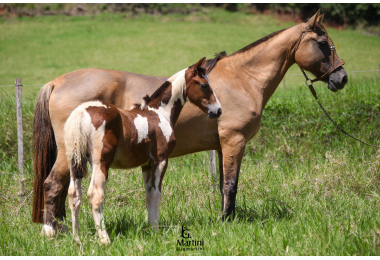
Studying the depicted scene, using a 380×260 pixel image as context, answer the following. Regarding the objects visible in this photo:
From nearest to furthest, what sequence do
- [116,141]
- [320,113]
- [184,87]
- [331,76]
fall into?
[116,141], [184,87], [331,76], [320,113]

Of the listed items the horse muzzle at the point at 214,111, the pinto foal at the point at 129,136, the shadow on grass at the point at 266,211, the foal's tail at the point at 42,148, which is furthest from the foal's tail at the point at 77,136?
the shadow on grass at the point at 266,211

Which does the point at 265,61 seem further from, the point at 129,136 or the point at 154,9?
the point at 154,9

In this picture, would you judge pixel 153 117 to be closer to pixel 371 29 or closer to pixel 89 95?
pixel 89 95

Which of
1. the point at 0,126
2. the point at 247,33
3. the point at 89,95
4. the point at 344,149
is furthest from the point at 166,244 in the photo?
the point at 247,33

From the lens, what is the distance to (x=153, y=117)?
4047mm

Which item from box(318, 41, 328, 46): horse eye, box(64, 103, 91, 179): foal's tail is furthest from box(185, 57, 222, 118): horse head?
box(318, 41, 328, 46): horse eye

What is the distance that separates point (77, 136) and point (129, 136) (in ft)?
1.64

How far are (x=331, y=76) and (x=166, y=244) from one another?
286 centimetres

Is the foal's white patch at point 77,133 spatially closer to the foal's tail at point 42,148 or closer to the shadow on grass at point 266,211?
the foal's tail at point 42,148

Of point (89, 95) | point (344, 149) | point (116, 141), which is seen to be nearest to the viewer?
point (116, 141)

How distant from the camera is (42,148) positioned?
4574 millimetres

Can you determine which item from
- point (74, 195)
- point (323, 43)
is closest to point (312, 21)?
point (323, 43)

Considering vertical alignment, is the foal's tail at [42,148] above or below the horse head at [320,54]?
below

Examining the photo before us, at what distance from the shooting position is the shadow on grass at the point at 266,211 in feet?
15.9
